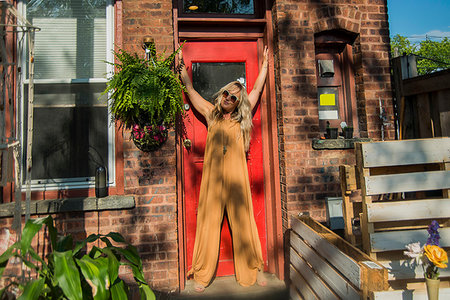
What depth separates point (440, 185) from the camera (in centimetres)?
213

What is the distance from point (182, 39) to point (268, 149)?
1.65 metres

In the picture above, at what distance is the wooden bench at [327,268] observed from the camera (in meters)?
1.75

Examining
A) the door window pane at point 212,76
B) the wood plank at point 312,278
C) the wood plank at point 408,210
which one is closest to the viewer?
the wood plank at point 408,210

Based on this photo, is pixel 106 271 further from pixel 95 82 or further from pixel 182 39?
pixel 182 39

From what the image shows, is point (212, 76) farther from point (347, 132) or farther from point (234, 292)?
point (234, 292)

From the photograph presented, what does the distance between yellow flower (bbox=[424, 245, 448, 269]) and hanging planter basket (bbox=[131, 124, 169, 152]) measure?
2432 millimetres

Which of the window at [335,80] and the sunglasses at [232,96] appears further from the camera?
the window at [335,80]

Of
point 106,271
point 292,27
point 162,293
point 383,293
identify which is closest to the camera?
point 383,293

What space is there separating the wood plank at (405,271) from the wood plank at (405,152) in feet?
2.17

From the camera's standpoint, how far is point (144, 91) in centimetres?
293

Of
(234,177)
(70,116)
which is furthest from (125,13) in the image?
(234,177)

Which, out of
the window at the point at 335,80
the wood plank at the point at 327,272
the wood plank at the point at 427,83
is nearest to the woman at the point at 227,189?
the wood plank at the point at 327,272

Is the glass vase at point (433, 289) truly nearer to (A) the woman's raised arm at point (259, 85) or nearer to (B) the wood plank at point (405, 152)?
(B) the wood plank at point (405, 152)

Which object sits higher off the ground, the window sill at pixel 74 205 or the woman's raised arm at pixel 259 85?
the woman's raised arm at pixel 259 85
